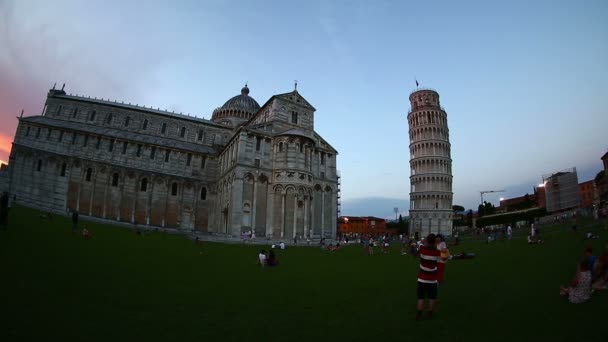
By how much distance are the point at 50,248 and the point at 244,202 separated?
2370 cm

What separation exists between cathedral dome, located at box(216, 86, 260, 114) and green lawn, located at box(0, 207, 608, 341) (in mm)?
49403

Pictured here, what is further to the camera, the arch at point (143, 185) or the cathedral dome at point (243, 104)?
the cathedral dome at point (243, 104)

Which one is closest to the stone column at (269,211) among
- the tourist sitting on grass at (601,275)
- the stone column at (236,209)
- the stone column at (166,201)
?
the stone column at (236,209)

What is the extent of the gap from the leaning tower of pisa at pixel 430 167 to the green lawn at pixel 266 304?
55270 millimetres

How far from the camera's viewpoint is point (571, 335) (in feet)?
17.4

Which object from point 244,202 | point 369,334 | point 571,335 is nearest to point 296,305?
point 369,334

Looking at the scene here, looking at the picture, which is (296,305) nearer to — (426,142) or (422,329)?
(422,329)

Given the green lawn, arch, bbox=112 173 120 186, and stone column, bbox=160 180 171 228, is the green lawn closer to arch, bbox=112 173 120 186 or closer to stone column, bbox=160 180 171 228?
stone column, bbox=160 180 171 228

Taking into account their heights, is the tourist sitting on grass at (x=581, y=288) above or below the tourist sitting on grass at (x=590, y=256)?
below

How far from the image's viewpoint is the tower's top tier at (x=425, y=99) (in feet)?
238

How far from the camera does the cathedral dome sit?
60.6 metres

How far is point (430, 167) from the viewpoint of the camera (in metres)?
68.3

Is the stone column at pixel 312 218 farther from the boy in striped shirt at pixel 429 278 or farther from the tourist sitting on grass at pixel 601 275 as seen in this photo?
the boy in striped shirt at pixel 429 278

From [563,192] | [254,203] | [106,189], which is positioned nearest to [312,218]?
[254,203]
